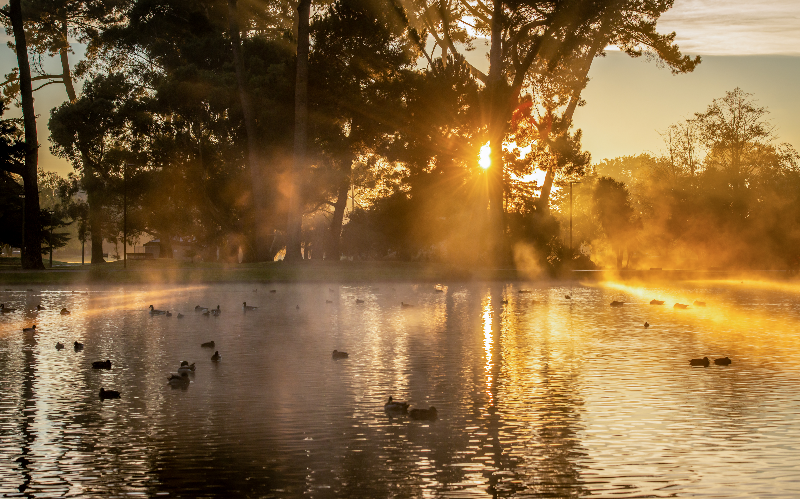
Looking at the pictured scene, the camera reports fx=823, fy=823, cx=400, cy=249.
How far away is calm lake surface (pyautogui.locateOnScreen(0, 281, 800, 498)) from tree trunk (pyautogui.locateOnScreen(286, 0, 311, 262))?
2358 cm

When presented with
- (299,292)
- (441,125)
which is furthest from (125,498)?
(441,125)

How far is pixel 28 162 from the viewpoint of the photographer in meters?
37.9

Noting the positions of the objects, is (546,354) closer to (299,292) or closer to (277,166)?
(299,292)

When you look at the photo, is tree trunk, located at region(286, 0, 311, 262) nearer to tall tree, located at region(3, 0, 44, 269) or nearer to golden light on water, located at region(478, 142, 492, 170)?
golden light on water, located at region(478, 142, 492, 170)

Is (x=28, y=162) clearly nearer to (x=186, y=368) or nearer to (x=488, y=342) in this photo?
(x=488, y=342)

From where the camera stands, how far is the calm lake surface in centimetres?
518

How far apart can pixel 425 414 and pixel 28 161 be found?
3593 centimetres

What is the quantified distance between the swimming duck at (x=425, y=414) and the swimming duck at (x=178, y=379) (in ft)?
9.15

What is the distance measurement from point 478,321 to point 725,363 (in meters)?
6.70

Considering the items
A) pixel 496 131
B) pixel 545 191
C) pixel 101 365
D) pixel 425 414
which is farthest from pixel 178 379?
pixel 545 191

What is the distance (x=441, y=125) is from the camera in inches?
1656

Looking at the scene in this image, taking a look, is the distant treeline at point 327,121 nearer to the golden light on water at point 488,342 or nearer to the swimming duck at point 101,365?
the golden light on water at point 488,342

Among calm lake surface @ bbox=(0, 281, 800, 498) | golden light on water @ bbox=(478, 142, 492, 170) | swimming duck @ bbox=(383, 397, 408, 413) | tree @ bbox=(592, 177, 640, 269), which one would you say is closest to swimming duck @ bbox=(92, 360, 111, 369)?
calm lake surface @ bbox=(0, 281, 800, 498)

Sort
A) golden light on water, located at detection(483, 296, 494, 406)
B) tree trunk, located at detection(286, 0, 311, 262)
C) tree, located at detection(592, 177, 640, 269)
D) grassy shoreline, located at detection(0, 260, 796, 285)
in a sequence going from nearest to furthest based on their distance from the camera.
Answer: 1. golden light on water, located at detection(483, 296, 494, 406)
2. grassy shoreline, located at detection(0, 260, 796, 285)
3. tree trunk, located at detection(286, 0, 311, 262)
4. tree, located at detection(592, 177, 640, 269)
